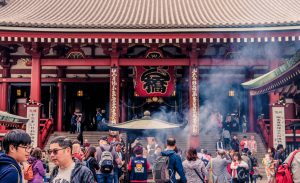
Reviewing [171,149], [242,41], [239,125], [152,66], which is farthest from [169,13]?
[171,149]

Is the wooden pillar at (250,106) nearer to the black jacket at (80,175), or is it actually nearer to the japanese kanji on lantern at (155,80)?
the japanese kanji on lantern at (155,80)

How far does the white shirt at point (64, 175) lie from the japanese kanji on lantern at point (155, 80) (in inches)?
561

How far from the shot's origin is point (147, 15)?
65.9 ft

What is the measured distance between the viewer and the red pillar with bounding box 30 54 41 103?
17.0 m

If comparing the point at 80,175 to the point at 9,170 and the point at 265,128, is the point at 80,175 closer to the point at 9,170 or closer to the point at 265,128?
the point at 9,170

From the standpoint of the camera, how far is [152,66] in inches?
718

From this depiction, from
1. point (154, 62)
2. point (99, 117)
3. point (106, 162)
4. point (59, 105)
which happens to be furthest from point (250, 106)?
point (106, 162)

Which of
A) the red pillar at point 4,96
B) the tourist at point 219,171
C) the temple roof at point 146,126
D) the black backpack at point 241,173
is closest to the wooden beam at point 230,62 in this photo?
the temple roof at point 146,126

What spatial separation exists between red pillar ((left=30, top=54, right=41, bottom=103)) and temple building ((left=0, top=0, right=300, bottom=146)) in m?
0.04

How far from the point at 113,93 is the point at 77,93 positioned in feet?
17.3

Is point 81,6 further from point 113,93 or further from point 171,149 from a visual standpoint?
point 171,149

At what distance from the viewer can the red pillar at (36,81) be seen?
17.0 meters

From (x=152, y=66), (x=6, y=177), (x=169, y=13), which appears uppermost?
(x=169, y=13)

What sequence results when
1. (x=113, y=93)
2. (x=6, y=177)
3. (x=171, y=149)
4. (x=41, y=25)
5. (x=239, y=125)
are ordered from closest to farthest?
1. (x=6, y=177)
2. (x=171, y=149)
3. (x=41, y=25)
4. (x=113, y=93)
5. (x=239, y=125)
